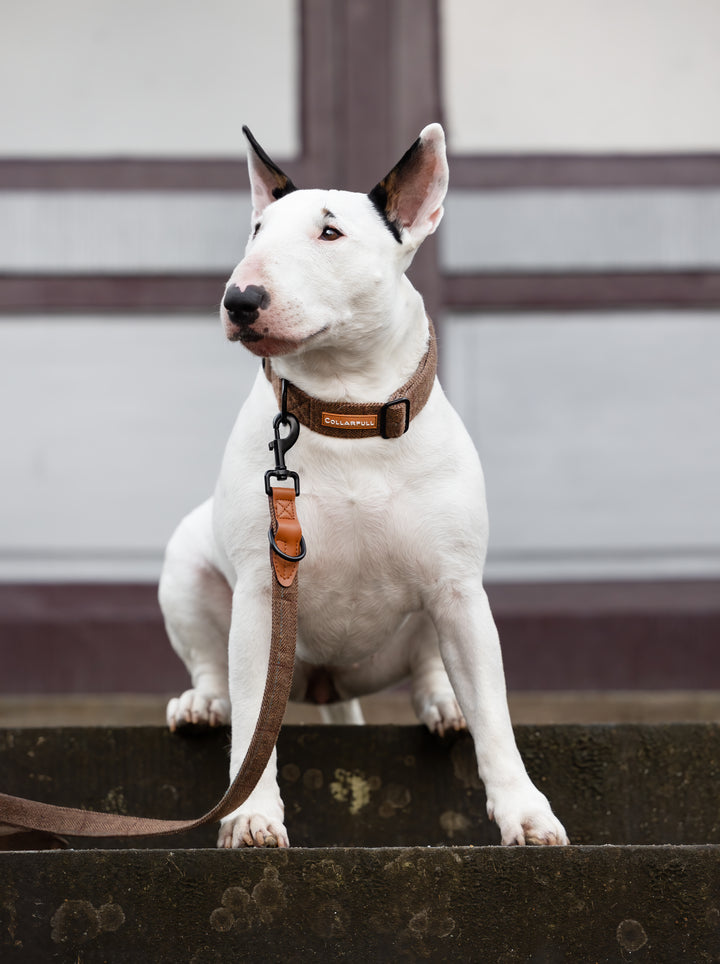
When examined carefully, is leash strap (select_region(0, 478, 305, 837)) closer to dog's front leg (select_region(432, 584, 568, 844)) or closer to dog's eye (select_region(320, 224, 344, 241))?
dog's front leg (select_region(432, 584, 568, 844))

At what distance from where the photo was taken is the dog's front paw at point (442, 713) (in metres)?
2.46

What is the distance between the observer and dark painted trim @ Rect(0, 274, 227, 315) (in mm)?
4301

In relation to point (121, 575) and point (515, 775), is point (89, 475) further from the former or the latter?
point (515, 775)

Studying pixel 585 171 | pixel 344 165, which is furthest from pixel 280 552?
pixel 585 171

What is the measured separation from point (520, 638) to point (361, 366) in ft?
7.32

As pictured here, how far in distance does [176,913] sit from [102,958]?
10 cm

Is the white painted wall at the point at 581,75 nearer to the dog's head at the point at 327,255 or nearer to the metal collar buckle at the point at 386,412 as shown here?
the dog's head at the point at 327,255

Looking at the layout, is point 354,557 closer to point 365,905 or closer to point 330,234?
point 330,234

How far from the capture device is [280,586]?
2.02 m

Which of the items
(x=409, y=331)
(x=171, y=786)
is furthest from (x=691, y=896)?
(x=171, y=786)

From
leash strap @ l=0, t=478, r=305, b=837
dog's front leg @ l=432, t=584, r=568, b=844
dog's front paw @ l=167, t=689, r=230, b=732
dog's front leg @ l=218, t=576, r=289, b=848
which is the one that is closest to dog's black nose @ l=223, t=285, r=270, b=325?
leash strap @ l=0, t=478, r=305, b=837

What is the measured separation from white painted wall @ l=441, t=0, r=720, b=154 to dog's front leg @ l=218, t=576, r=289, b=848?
8.60 feet

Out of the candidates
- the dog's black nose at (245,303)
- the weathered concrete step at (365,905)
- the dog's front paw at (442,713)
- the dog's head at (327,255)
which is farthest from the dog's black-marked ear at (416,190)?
the weathered concrete step at (365,905)

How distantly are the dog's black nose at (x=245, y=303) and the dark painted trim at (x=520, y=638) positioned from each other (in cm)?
244
